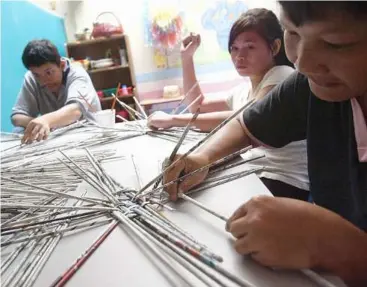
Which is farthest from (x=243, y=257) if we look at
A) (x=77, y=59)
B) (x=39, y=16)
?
(x=77, y=59)

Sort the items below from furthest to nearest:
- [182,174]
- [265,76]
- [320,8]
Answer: [265,76], [182,174], [320,8]

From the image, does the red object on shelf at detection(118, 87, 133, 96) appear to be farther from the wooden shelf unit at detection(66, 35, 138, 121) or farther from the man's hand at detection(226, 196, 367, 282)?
the man's hand at detection(226, 196, 367, 282)

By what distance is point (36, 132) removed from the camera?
5.48ft

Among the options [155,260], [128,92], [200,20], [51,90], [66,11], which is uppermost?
[66,11]

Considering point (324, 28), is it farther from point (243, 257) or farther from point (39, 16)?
point (39, 16)

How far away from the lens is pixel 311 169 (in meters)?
0.86

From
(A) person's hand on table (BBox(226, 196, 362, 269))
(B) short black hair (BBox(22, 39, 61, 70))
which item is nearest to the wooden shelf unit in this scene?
(B) short black hair (BBox(22, 39, 61, 70))

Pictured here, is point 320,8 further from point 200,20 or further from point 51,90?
point 200,20

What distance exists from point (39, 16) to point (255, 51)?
9.08 ft

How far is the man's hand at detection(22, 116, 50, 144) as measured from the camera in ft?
5.39

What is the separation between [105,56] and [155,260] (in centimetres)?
382

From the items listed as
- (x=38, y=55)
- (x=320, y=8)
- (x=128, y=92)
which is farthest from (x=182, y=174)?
(x=128, y=92)

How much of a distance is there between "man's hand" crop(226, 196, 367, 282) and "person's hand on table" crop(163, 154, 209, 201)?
26 centimetres

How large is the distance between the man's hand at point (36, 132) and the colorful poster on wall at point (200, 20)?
2593mm
